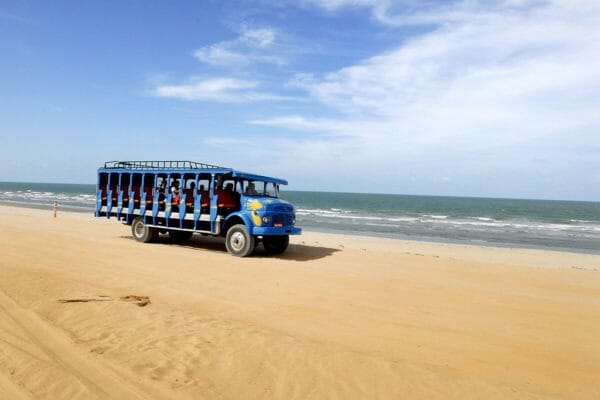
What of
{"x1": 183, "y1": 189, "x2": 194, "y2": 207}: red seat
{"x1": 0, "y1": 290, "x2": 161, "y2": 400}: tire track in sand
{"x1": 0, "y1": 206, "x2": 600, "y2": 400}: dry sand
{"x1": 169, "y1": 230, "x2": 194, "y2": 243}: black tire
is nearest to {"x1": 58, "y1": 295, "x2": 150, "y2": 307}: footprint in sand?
{"x1": 0, "y1": 206, "x2": 600, "y2": 400}: dry sand

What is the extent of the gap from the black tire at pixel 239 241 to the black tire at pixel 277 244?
1397 millimetres

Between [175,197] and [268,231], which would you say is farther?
[175,197]

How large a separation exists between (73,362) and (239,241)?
899 cm

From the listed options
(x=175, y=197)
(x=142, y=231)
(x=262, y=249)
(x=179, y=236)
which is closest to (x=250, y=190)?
(x=262, y=249)

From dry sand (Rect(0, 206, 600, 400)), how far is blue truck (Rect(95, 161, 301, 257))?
193 centimetres

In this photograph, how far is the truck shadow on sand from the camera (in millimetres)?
14055

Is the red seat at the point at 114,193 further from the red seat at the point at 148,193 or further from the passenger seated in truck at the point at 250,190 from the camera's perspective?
the passenger seated in truck at the point at 250,190

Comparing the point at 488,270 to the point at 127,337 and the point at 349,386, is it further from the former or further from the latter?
the point at 127,337

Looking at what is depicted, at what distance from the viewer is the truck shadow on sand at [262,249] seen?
46.1ft

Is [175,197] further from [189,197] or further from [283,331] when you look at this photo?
[283,331]

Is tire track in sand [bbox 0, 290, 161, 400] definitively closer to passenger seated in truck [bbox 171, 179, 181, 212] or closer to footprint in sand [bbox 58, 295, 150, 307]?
footprint in sand [bbox 58, 295, 150, 307]

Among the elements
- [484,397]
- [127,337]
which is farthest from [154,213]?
[484,397]

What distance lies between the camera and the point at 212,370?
4520 millimetres

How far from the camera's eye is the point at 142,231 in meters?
16.2
